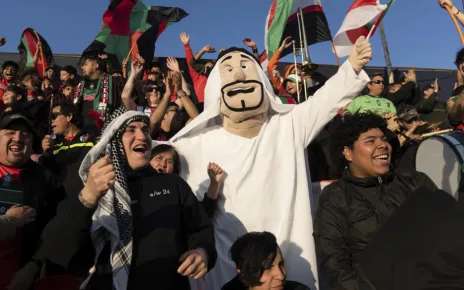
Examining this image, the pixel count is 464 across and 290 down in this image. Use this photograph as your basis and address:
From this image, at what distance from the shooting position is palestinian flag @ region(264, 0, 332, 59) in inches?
263

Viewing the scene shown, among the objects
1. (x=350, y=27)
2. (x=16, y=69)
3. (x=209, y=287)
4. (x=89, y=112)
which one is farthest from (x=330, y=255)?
(x=16, y=69)

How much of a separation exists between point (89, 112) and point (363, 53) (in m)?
3.50

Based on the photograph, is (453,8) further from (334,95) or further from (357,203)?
(357,203)

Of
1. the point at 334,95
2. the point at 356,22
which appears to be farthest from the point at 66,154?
the point at 356,22

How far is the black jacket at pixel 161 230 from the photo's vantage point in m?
2.40

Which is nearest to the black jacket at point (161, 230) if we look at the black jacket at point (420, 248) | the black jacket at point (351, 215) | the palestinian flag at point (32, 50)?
the black jacket at point (351, 215)

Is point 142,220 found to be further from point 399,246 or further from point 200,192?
point 399,246

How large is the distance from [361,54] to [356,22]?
3.19 meters

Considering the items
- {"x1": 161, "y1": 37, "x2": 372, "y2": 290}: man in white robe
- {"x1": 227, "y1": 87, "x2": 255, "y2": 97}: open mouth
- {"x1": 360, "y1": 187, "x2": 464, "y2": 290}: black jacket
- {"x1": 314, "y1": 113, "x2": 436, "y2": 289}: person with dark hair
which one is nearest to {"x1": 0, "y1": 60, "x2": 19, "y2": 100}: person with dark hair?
{"x1": 161, "y1": 37, "x2": 372, "y2": 290}: man in white robe

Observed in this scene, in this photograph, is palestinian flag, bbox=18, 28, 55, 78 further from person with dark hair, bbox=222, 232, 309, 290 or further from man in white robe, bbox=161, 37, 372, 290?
person with dark hair, bbox=222, 232, 309, 290

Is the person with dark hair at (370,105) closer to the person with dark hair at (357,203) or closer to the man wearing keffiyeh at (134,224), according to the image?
the person with dark hair at (357,203)

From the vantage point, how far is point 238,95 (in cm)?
373

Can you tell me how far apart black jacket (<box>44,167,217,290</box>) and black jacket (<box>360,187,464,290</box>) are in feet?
5.03

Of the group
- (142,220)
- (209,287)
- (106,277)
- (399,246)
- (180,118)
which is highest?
(180,118)
